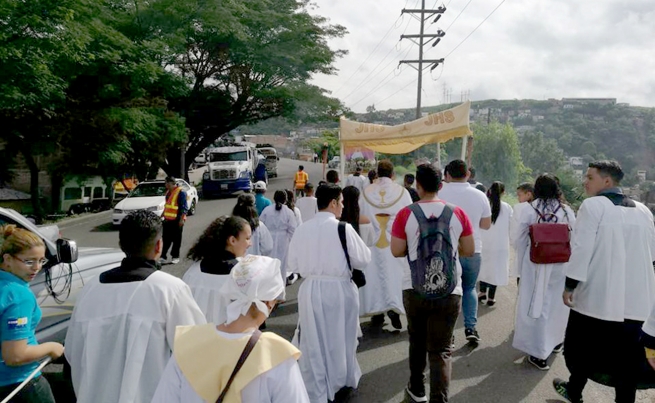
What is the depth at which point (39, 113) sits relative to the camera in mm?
17312

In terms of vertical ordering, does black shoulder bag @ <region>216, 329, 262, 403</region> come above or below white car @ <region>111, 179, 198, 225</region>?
above

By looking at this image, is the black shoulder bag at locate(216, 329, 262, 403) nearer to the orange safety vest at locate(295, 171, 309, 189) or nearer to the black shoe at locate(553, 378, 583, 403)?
the black shoe at locate(553, 378, 583, 403)

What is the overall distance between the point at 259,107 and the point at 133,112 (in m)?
13.0

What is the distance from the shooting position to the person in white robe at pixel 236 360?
5.97 ft

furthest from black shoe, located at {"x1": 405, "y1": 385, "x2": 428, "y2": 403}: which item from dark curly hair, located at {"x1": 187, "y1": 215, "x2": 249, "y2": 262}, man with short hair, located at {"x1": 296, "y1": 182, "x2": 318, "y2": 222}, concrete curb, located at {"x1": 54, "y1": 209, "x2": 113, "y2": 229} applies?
concrete curb, located at {"x1": 54, "y1": 209, "x2": 113, "y2": 229}

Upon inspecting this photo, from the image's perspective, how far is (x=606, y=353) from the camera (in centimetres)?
396

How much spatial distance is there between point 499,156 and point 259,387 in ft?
231

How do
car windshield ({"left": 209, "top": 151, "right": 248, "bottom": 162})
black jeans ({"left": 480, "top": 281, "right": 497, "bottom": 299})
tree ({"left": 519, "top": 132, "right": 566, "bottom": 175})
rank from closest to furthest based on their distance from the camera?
black jeans ({"left": 480, "top": 281, "right": 497, "bottom": 299}) < car windshield ({"left": 209, "top": 151, "right": 248, "bottom": 162}) < tree ({"left": 519, "top": 132, "right": 566, "bottom": 175})

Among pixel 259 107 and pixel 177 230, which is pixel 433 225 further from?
pixel 259 107

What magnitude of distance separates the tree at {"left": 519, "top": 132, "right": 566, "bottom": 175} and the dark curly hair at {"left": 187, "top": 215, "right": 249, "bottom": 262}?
299ft

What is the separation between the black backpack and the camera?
12.4ft

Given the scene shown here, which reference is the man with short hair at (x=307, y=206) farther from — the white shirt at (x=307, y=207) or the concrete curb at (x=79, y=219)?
the concrete curb at (x=79, y=219)

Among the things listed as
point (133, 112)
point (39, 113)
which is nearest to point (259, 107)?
point (133, 112)

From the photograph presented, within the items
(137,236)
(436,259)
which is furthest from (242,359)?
(436,259)
